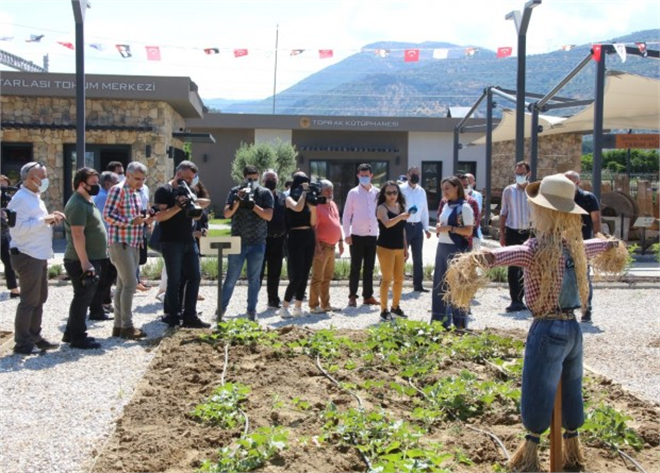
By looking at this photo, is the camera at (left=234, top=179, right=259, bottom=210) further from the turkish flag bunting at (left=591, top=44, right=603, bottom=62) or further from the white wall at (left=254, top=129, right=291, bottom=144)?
the white wall at (left=254, top=129, right=291, bottom=144)

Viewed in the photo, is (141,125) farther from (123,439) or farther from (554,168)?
(554,168)

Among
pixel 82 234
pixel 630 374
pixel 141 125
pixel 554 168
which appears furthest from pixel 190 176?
pixel 554 168

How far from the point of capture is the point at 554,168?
30.8 m

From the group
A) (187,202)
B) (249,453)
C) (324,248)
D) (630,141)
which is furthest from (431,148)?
(249,453)

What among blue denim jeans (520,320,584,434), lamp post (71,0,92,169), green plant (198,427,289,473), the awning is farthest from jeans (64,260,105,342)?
the awning

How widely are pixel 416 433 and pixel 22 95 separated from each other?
16.9m

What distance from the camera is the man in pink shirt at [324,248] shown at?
1067 centimetres

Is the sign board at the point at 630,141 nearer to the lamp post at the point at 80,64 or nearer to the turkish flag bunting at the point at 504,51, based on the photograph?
the turkish flag bunting at the point at 504,51

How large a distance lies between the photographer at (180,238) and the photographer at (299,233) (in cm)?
129

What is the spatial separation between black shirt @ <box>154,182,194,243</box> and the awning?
11.2m

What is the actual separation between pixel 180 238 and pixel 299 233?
5.99 feet

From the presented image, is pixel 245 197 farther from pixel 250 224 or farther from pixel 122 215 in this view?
pixel 122 215

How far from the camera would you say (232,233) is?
9.73 m

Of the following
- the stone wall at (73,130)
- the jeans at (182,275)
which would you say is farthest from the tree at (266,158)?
the jeans at (182,275)
